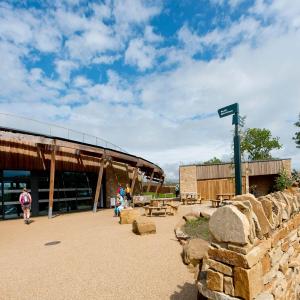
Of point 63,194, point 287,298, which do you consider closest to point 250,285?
point 287,298

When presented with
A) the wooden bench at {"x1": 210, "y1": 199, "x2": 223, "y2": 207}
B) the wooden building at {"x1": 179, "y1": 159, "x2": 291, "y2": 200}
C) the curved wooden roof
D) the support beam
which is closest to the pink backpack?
the curved wooden roof

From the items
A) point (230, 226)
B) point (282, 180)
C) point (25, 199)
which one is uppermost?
point (282, 180)

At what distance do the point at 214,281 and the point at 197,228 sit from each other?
613 cm

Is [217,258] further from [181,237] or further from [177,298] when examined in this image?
[181,237]

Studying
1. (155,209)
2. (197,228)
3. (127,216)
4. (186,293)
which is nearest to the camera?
(186,293)

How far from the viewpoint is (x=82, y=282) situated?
4.97 meters

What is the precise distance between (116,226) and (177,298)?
6.26 metres

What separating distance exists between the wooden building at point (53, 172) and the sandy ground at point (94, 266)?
4477 millimetres

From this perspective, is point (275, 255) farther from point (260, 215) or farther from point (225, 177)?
point (225, 177)

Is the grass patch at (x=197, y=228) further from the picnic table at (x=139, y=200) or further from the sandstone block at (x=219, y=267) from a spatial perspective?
the picnic table at (x=139, y=200)

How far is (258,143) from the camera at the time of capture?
146 ft

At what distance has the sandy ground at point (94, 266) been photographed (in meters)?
4.59

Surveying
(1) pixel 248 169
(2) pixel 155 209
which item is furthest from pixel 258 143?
(2) pixel 155 209

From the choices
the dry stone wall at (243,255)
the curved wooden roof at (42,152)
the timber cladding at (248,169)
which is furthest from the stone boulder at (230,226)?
the timber cladding at (248,169)
